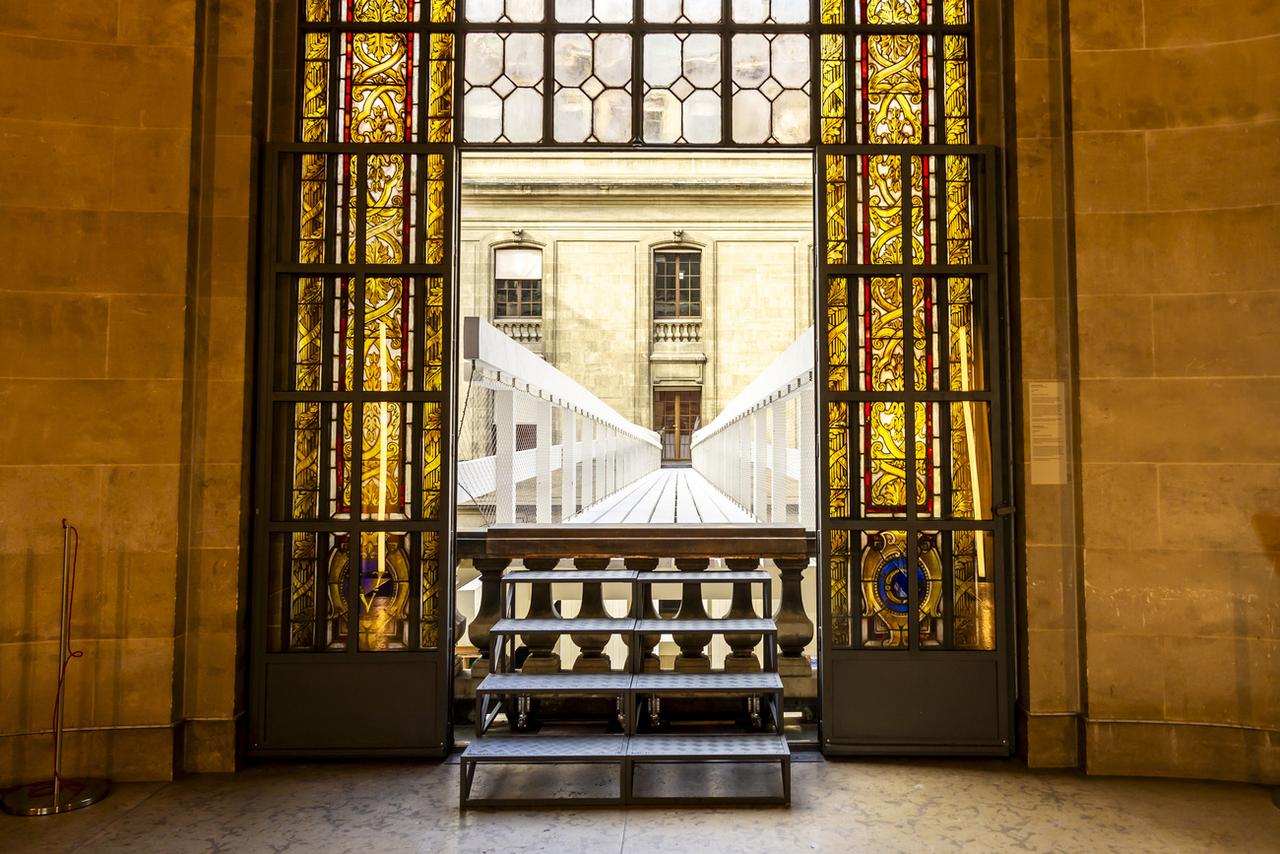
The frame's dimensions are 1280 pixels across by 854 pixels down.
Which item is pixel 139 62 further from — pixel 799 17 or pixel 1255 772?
pixel 1255 772

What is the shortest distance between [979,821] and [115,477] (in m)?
3.83

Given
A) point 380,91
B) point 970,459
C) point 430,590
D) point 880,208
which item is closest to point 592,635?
point 430,590

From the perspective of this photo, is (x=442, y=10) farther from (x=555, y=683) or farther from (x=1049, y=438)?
(x=1049, y=438)

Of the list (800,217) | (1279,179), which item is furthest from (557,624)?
(800,217)

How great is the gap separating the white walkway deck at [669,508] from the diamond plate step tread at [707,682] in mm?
3442

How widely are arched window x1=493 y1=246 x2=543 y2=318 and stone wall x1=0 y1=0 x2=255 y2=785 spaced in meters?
18.4

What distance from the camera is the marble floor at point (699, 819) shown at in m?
3.02

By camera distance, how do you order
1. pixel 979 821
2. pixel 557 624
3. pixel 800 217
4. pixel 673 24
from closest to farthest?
pixel 979 821
pixel 557 624
pixel 673 24
pixel 800 217

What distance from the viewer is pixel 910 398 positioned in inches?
153

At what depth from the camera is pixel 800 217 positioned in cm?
2253

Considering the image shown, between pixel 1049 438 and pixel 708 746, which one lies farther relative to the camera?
pixel 1049 438

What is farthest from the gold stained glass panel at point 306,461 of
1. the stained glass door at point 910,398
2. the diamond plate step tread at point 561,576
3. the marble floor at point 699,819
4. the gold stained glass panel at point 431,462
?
the stained glass door at point 910,398

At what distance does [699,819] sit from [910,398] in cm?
206

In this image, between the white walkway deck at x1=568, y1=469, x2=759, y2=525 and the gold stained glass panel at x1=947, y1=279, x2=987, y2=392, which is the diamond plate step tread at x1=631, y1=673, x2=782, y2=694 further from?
the white walkway deck at x1=568, y1=469, x2=759, y2=525
